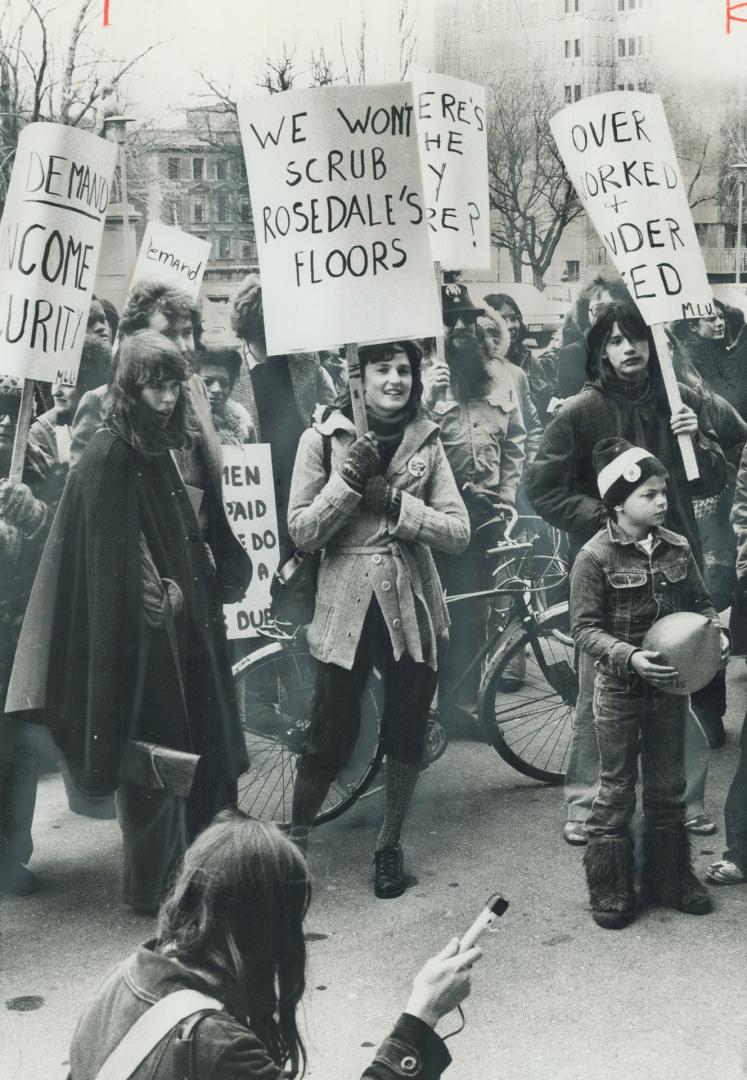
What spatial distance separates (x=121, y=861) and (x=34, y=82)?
247 centimetres

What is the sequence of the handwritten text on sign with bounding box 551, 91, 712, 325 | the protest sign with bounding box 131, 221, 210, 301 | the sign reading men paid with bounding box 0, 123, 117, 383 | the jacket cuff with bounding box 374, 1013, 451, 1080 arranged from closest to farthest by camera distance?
the jacket cuff with bounding box 374, 1013, 451, 1080 → the sign reading men paid with bounding box 0, 123, 117, 383 → the protest sign with bounding box 131, 221, 210, 301 → the handwritten text on sign with bounding box 551, 91, 712, 325

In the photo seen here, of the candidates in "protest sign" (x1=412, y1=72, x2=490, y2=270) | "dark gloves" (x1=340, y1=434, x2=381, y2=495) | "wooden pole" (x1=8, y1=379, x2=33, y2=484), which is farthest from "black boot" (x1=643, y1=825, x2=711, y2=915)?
"wooden pole" (x1=8, y1=379, x2=33, y2=484)

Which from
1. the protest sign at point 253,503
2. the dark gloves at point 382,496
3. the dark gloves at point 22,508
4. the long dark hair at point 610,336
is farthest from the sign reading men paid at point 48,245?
the long dark hair at point 610,336

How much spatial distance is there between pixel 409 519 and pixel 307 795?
3.22ft

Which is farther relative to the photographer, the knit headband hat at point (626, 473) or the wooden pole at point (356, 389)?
the knit headband hat at point (626, 473)

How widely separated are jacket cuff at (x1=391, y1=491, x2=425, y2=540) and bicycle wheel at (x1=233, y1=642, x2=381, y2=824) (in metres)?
0.56

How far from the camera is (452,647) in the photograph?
530cm

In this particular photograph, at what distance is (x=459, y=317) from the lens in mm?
5012

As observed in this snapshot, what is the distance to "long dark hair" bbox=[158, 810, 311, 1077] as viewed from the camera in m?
2.71

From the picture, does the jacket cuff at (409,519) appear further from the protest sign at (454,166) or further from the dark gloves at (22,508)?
the dark gloves at (22,508)

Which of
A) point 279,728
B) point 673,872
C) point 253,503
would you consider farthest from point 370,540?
point 673,872

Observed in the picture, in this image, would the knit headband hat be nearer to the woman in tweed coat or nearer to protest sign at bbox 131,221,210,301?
the woman in tweed coat

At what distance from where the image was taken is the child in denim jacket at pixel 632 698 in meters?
4.71

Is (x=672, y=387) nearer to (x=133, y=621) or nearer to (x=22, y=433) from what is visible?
(x=133, y=621)
